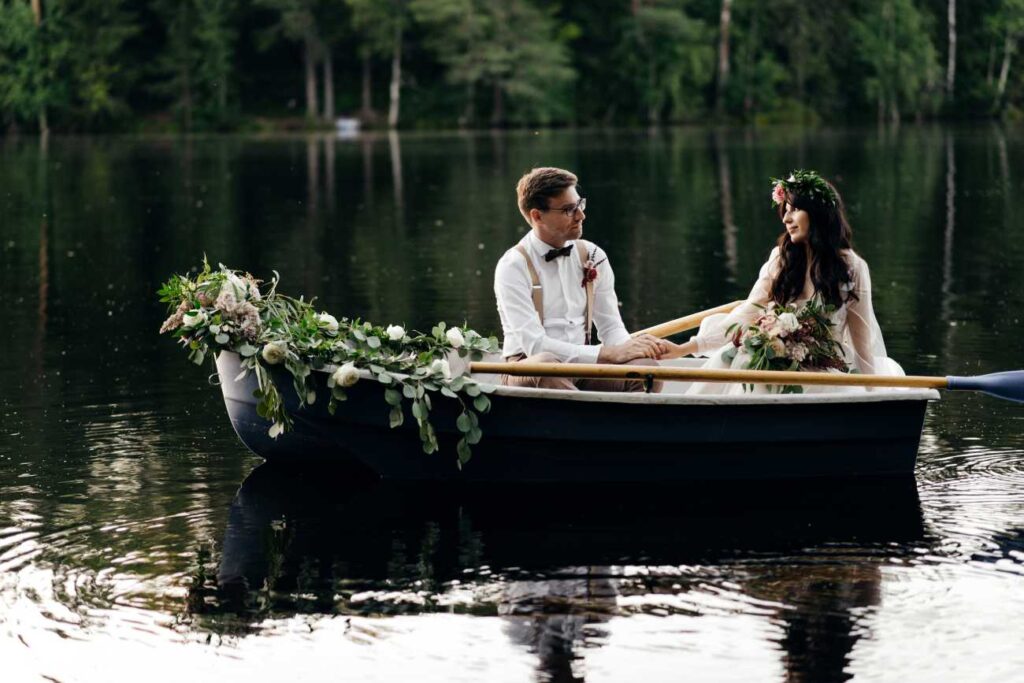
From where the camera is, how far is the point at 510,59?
213 feet

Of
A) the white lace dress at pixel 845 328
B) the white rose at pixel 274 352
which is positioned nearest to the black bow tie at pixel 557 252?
the white lace dress at pixel 845 328

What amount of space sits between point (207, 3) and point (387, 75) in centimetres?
878

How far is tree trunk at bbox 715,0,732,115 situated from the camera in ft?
229

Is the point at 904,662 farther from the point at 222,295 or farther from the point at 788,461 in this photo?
the point at 222,295

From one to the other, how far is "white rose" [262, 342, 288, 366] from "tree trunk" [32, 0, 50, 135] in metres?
58.5

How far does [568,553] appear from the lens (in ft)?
22.9

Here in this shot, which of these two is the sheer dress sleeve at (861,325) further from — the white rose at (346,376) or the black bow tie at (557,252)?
the white rose at (346,376)

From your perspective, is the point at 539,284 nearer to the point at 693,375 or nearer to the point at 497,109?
the point at 693,375

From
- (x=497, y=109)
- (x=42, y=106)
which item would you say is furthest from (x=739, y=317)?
(x=497, y=109)

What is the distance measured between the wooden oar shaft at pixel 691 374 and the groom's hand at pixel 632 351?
178 millimetres

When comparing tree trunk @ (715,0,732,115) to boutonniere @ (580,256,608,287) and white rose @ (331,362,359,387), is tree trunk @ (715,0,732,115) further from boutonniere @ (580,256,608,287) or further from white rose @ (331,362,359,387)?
white rose @ (331,362,359,387)

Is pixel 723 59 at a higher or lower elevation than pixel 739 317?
higher

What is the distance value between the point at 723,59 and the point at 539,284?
63.6m

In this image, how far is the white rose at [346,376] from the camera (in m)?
7.57
